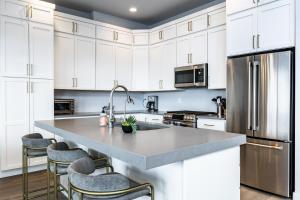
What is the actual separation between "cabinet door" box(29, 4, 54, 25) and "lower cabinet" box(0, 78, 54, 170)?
100cm

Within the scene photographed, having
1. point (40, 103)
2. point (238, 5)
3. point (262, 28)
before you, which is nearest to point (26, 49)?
point (40, 103)

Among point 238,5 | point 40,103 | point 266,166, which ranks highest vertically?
point 238,5

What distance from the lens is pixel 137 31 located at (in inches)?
202

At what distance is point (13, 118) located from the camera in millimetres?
3387

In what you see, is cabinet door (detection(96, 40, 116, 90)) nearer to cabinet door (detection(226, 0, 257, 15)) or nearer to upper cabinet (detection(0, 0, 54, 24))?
upper cabinet (detection(0, 0, 54, 24))

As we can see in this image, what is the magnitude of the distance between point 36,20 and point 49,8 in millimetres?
316

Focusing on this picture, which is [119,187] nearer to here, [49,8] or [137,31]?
[49,8]

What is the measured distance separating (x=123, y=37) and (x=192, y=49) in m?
1.65

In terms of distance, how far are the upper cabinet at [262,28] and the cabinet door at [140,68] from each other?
226 cm

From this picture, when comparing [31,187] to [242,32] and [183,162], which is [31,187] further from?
[242,32]

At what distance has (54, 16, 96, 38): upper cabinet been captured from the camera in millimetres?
4047
